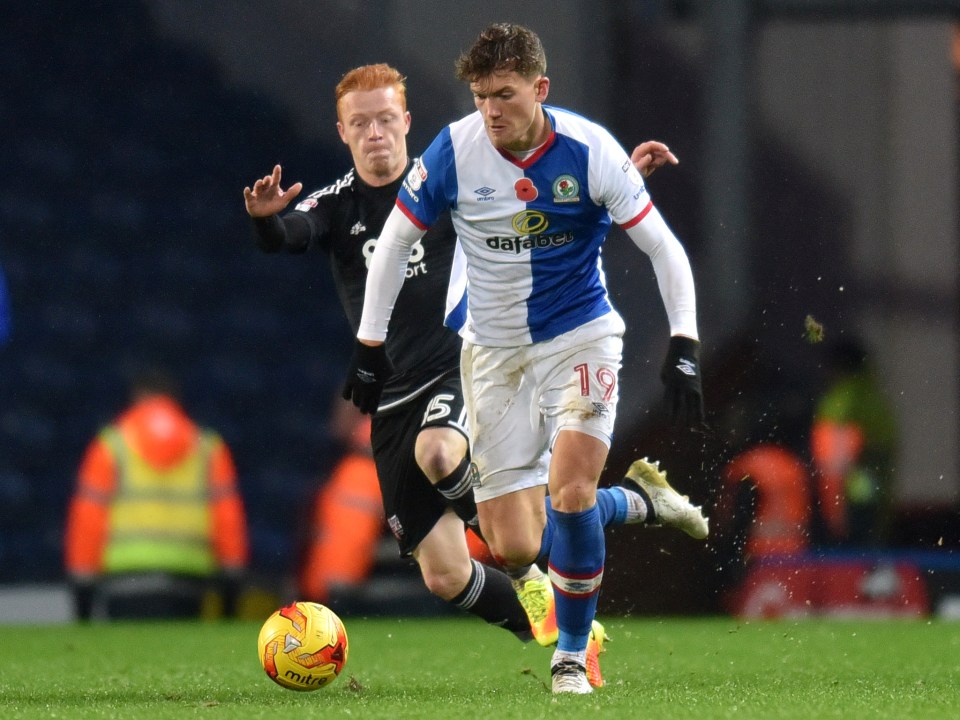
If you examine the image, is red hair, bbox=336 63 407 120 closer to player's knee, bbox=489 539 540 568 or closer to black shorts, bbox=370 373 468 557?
black shorts, bbox=370 373 468 557

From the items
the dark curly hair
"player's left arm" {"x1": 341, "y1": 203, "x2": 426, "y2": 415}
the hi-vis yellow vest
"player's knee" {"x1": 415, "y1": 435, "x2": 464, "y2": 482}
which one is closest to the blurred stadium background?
the hi-vis yellow vest

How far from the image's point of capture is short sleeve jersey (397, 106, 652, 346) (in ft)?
18.5

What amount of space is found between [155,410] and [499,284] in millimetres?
5625

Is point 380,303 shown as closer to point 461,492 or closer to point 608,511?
point 461,492

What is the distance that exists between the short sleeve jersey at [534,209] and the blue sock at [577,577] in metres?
0.66

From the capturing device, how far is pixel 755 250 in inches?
487

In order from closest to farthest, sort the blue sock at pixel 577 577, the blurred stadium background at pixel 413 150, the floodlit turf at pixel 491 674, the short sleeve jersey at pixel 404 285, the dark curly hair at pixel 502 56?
the floodlit turf at pixel 491 674
the dark curly hair at pixel 502 56
the blue sock at pixel 577 577
the short sleeve jersey at pixel 404 285
the blurred stadium background at pixel 413 150

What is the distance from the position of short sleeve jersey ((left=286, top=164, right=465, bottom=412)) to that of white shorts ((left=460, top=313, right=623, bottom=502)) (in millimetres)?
400

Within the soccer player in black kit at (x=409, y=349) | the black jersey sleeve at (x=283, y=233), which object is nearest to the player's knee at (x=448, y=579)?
the soccer player in black kit at (x=409, y=349)

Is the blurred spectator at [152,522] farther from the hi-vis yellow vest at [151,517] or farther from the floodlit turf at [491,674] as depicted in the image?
the floodlit turf at [491,674]

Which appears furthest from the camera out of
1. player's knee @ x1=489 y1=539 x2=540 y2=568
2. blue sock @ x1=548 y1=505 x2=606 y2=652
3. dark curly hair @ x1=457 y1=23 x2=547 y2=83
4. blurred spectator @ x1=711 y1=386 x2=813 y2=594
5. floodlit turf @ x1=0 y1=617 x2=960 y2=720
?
blurred spectator @ x1=711 y1=386 x2=813 y2=594

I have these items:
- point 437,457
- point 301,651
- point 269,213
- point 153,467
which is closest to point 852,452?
point 153,467

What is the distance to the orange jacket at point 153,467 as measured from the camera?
11.0 m

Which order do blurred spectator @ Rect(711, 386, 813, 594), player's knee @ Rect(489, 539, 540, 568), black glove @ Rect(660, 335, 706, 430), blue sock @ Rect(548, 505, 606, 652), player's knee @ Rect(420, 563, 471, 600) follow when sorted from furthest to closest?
blurred spectator @ Rect(711, 386, 813, 594) < player's knee @ Rect(420, 563, 471, 600) < player's knee @ Rect(489, 539, 540, 568) < blue sock @ Rect(548, 505, 606, 652) < black glove @ Rect(660, 335, 706, 430)
